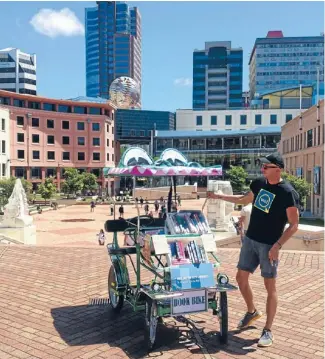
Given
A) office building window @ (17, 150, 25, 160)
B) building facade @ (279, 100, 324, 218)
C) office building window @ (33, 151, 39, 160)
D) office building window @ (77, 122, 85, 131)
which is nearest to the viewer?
building facade @ (279, 100, 324, 218)

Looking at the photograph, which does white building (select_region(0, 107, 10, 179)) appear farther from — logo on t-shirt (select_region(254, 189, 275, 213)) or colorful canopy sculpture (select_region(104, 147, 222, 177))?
logo on t-shirt (select_region(254, 189, 275, 213))

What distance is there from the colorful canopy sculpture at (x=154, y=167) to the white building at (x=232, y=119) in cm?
8400

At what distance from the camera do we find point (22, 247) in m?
10.9

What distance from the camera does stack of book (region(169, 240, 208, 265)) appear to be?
16.4 ft

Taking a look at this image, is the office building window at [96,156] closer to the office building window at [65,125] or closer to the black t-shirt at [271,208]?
the office building window at [65,125]

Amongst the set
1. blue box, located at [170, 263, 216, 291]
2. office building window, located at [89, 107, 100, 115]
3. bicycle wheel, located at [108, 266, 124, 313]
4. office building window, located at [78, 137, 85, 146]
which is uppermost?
office building window, located at [89, 107, 100, 115]

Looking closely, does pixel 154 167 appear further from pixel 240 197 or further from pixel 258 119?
pixel 258 119

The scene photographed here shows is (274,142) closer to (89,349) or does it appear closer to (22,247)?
(22,247)

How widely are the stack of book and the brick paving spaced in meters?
→ 1.00

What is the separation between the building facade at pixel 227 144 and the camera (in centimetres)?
7738

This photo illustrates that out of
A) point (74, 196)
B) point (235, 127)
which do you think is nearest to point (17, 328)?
point (74, 196)

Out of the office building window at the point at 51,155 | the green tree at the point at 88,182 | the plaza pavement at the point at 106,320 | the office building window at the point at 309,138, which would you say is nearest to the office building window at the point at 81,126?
the office building window at the point at 51,155

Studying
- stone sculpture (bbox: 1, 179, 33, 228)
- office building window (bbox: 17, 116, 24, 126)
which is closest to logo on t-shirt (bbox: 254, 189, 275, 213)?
stone sculpture (bbox: 1, 179, 33, 228)

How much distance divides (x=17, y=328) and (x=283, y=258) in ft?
20.4
